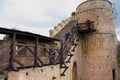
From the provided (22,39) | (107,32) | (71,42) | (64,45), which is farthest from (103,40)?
(22,39)

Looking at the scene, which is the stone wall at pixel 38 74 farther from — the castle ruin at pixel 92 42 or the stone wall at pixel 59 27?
the stone wall at pixel 59 27

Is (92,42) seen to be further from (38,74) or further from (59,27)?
(38,74)

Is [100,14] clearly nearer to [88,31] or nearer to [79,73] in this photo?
[88,31]

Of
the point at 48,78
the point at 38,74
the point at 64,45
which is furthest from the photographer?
the point at 64,45

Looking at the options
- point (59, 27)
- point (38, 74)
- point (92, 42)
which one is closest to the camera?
point (38, 74)

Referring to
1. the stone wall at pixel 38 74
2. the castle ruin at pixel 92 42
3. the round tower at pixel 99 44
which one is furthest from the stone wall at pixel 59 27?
the stone wall at pixel 38 74

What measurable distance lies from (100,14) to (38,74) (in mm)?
9192

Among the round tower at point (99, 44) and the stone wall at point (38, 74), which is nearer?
the stone wall at point (38, 74)

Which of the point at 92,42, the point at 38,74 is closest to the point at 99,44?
the point at 92,42

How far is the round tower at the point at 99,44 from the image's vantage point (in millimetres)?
15344

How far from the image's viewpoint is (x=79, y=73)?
15.7 m

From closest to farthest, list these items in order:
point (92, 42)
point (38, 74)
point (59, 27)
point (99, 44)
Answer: point (38, 74)
point (99, 44)
point (92, 42)
point (59, 27)

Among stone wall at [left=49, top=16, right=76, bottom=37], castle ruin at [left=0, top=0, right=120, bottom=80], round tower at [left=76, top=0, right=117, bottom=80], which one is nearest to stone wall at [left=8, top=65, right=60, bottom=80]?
castle ruin at [left=0, top=0, right=120, bottom=80]

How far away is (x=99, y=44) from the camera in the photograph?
15570 millimetres
